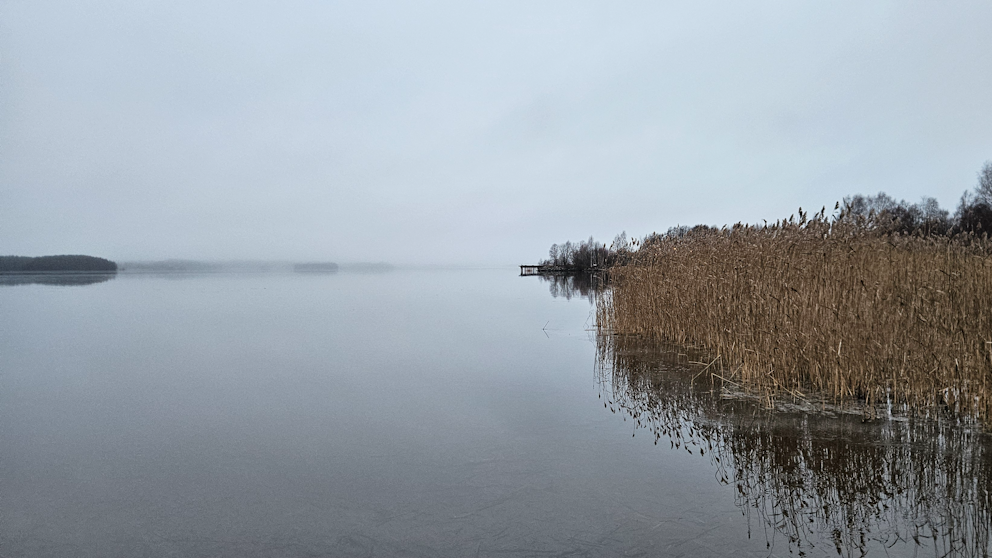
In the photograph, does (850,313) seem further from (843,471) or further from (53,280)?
(53,280)

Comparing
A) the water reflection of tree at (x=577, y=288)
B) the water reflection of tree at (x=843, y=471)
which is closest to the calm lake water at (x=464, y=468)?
the water reflection of tree at (x=843, y=471)

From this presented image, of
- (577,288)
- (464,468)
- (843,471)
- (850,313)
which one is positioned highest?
(850,313)

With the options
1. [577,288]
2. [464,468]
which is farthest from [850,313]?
[577,288]

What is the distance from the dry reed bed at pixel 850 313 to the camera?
14.8 ft

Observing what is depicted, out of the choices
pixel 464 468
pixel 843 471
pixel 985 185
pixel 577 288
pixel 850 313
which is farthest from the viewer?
pixel 985 185

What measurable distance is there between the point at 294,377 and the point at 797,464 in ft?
20.3

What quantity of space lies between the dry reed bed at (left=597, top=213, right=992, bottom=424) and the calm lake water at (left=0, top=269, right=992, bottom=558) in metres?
0.47

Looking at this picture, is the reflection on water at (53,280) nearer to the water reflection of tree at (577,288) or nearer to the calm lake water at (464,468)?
the water reflection of tree at (577,288)

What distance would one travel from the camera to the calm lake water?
2883 millimetres

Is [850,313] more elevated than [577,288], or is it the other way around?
[850,313]

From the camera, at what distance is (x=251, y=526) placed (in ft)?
10.0

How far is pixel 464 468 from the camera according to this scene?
13.1 ft

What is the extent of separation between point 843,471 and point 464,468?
261 cm

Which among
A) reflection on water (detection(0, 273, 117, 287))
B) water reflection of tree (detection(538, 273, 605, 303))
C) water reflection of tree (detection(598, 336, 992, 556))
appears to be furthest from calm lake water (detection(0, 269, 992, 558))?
reflection on water (detection(0, 273, 117, 287))
